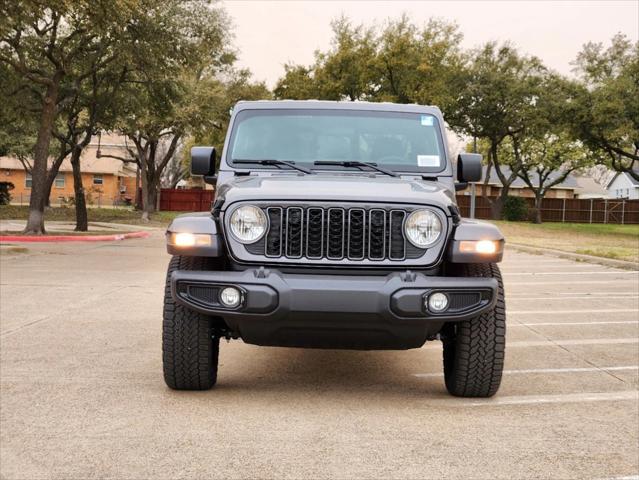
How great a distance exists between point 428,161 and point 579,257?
13.4m

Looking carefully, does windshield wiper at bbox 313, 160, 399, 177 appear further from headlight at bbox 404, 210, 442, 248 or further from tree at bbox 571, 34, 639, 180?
tree at bbox 571, 34, 639, 180

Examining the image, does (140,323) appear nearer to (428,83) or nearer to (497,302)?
(497,302)

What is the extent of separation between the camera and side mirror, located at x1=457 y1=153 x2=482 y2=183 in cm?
618

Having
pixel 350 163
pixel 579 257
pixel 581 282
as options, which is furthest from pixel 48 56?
pixel 350 163

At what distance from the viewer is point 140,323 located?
27.2ft

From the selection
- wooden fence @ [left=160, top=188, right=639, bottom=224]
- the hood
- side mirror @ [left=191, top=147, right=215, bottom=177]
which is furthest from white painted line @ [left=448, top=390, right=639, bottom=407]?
wooden fence @ [left=160, top=188, right=639, bottom=224]

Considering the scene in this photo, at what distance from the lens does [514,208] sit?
5369 cm

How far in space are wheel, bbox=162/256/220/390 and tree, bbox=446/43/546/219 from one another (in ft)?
141

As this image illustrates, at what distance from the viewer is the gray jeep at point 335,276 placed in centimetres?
461

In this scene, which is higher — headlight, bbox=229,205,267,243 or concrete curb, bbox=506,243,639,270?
headlight, bbox=229,205,267,243

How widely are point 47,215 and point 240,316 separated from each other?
3703 centimetres

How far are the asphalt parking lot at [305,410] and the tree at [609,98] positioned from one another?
2678cm

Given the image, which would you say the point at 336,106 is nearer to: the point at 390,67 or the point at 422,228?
the point at 422,228

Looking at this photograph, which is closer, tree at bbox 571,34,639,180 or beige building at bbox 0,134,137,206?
tree at bbox 571,34,639,180
